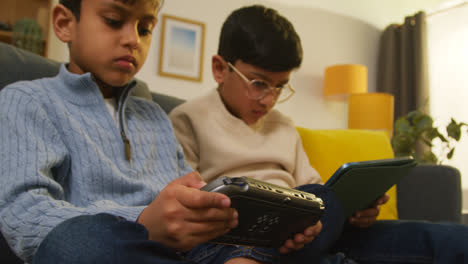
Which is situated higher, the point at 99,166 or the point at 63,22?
the point at 63,22

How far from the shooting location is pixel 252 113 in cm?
113

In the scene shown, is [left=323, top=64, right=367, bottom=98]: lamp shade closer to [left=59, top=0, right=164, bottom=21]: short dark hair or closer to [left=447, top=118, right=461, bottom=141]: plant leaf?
[left=447, top=118, right=461, bottom=141]: plant leaf

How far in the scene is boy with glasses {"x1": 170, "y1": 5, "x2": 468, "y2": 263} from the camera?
905 mm

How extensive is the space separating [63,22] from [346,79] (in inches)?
106

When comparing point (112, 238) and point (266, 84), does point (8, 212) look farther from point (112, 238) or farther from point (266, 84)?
point (266, 84)

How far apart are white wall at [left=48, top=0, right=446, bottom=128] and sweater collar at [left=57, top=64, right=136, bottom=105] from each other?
2140 mm

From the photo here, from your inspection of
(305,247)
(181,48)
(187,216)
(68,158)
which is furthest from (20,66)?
(181,48)

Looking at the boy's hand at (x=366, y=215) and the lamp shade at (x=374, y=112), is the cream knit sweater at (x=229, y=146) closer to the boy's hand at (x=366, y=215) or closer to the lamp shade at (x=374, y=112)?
the boy's hand at (x=366, y=215)

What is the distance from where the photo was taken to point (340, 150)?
59.0 inches

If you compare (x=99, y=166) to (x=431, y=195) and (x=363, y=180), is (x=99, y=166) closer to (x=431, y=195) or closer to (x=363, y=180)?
(x=363, y=180)

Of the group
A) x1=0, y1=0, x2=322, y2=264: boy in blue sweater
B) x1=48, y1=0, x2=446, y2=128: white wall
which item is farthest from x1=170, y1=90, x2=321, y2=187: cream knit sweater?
x1=48, y1=0, x2=446, y2=128: white wall

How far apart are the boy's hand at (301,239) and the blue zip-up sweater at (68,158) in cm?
27

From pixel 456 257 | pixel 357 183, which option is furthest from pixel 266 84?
pixel 456 257

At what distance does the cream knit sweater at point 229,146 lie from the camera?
3.41 feet
